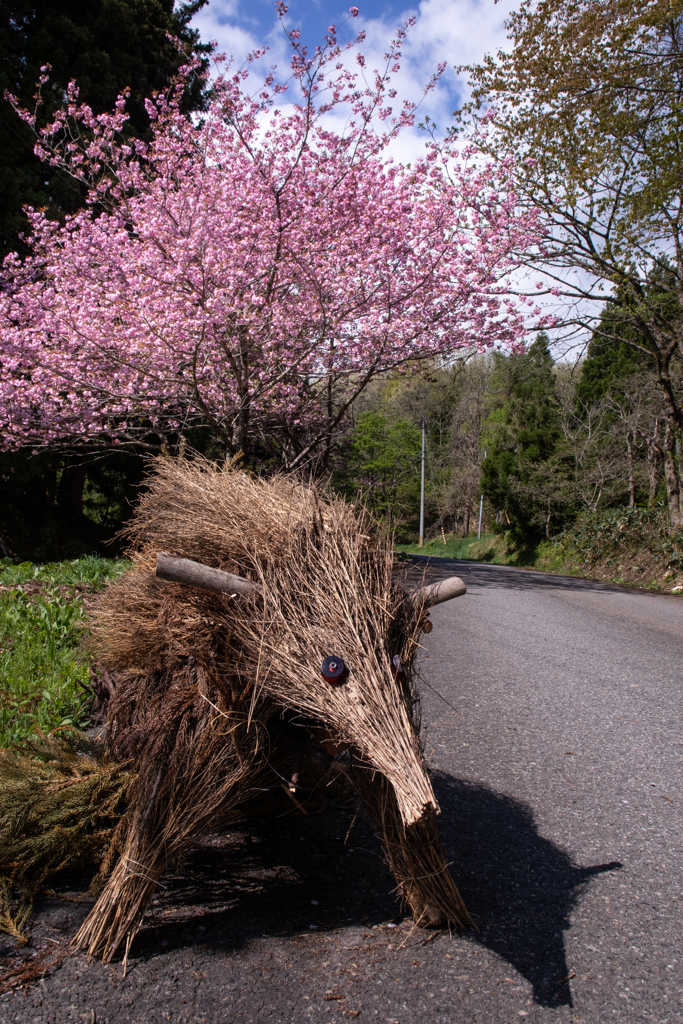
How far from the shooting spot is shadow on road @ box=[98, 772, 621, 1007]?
2613 millimetres

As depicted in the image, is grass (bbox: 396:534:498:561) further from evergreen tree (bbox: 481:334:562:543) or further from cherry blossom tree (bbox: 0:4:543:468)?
cherry blossom tree (bbox: 0:4:543:468)

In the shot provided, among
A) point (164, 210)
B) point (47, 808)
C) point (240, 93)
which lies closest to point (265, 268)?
point (164, 210)

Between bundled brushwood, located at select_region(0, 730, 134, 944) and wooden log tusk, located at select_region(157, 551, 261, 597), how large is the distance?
2.58ft

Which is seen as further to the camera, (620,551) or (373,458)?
(620,551)

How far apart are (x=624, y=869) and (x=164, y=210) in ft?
31.7

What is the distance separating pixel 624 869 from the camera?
330 centimetres

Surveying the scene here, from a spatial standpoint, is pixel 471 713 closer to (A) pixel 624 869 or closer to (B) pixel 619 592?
(A) pixel 624 869

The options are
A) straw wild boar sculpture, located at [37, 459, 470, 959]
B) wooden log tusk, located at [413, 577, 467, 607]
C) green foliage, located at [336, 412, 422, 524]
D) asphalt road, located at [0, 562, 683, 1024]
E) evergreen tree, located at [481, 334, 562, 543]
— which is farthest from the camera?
evergreen tree, located at [481, 334, 562, 543]

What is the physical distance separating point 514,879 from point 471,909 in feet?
1.32

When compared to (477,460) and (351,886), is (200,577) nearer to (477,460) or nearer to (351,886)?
(351,886)

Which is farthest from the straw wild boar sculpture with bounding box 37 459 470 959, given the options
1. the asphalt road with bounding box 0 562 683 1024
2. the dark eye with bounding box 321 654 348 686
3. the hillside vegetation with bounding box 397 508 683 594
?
the hillside vegetation with bounding box 397 508 683 594

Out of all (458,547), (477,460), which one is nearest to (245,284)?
(458,547)

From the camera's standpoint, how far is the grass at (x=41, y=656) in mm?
3945

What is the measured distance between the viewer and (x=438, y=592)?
2879 mm
